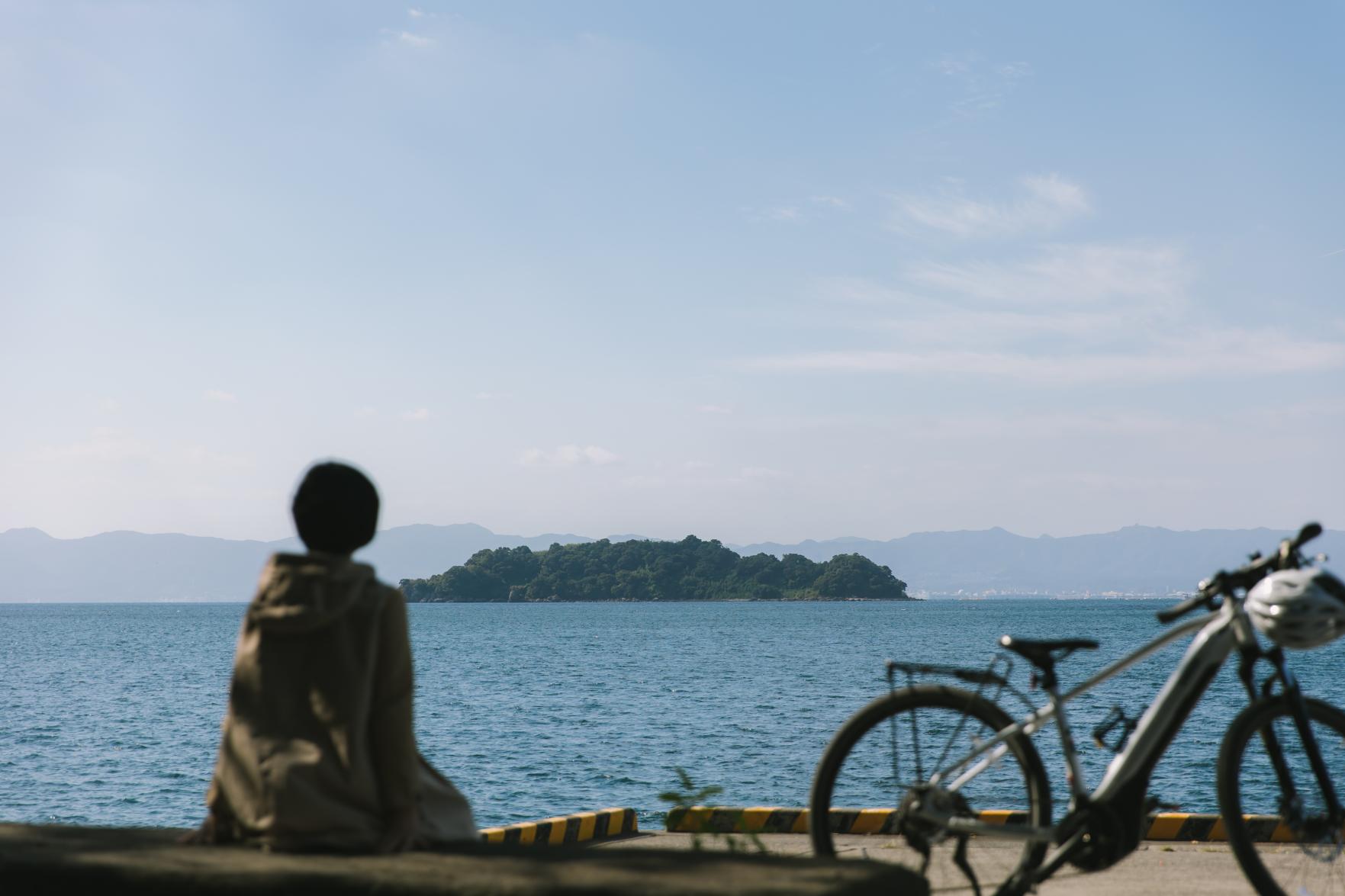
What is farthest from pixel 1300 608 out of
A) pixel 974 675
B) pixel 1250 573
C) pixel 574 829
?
pixel 574 829

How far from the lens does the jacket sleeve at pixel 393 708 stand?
3.39 m

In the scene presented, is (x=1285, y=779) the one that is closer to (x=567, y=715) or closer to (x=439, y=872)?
(x=439, y=872)

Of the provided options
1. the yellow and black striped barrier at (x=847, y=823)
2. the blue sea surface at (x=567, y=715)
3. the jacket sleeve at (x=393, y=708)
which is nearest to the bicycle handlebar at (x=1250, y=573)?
the jacket sleeve at (x=393, y=708)

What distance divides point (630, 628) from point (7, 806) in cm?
11092

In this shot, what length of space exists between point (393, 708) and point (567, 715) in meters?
51.1

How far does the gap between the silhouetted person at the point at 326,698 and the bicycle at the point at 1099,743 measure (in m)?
1.46

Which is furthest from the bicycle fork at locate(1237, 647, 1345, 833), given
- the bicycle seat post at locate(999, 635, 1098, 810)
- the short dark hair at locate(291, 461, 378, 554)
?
the short dark hair at locate(291, 461, 378, 554)

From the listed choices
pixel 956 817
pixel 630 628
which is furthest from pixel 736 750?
pixel 630 628

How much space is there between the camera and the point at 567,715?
5334 cm

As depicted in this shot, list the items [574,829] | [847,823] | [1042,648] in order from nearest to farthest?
[1042,648], [847,823], [574,829]

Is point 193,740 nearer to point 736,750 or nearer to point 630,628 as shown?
point 736,750

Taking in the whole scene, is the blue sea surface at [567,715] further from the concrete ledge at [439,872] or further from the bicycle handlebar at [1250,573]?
the concrete ledge at [439,872]

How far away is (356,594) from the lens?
3.37 m

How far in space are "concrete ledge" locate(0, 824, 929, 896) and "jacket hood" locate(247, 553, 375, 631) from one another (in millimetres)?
592
